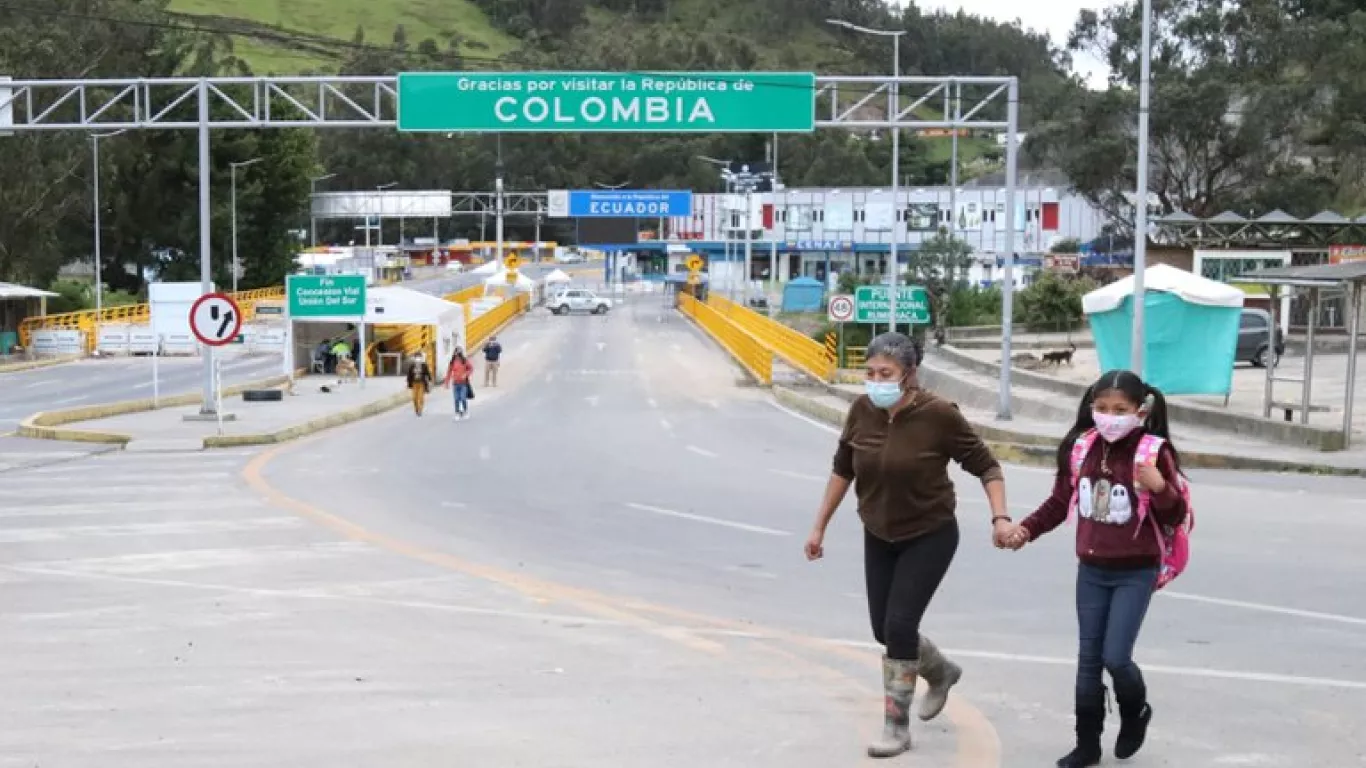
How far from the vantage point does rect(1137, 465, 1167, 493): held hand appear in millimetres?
6117

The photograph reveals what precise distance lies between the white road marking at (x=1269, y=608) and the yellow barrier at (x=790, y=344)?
3428 cm

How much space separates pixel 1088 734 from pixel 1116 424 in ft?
4.15

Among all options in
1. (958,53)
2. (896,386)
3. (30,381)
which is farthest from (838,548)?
(958,53)

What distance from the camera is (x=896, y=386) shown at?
21.9 feet

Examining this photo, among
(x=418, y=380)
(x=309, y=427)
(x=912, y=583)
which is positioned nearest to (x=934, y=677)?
(x=912, y=583)

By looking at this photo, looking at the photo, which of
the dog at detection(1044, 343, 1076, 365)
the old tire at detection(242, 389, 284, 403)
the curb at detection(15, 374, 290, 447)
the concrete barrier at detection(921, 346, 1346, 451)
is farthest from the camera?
the dog at detection(1044, 343, 1076, 365)

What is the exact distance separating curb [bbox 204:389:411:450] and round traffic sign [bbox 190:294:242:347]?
1.61m

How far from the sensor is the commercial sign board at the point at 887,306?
41.2 meters

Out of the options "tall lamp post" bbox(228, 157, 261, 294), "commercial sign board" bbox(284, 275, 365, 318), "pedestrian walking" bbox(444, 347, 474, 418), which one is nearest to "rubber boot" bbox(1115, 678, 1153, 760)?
"pedestrian walking" bbox(444, 347, 474, 418)

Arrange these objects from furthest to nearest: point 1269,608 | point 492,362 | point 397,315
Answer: point 492,362, point 397,315, point 1269,608

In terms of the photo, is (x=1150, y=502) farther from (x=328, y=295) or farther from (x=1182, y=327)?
(x=328, y=295)

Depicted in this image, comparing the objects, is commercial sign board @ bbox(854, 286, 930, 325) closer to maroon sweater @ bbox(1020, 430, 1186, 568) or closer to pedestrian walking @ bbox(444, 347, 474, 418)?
pedestrian walking @ bbox(444, 347, 474, 418)

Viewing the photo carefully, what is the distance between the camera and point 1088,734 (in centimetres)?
652

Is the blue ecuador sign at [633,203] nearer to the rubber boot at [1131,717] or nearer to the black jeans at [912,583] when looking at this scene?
the black jeans at [912,583]
